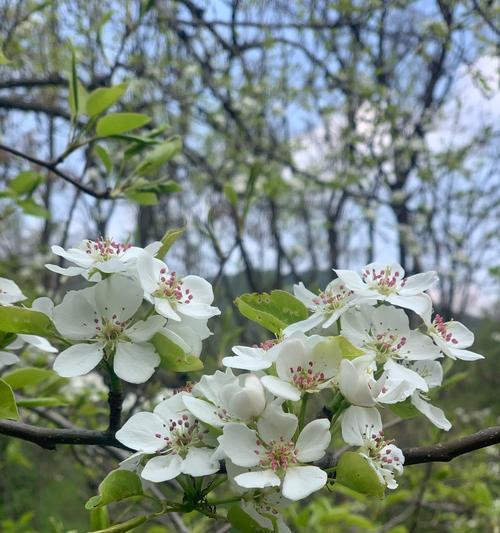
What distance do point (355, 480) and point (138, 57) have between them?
14.5 ft

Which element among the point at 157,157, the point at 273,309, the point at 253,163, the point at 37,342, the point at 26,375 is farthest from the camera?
the point at 253,163

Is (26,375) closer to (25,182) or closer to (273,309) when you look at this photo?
(273,309)

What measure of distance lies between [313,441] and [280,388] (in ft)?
0.27

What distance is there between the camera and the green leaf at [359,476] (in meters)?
0.75

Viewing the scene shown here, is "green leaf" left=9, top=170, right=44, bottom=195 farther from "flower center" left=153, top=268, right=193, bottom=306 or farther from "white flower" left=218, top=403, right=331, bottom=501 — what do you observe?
"white flower" left=218, top=403, right=331, bottom=501

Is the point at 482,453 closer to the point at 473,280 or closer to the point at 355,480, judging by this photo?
the point at 355,480

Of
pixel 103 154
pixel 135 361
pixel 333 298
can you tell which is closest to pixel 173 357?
pixel 135 361

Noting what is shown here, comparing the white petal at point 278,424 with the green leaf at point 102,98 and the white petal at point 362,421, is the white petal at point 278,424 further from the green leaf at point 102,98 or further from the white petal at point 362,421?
the green leaf at point 102,98

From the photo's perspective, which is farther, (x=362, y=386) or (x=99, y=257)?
(x=99, y=257)

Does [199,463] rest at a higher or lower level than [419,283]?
lower

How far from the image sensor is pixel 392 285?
38.7 inches

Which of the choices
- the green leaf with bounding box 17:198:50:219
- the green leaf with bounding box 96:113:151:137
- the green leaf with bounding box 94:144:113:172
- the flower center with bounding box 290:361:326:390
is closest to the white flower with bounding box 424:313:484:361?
the flower center with bounding box 290:361:326:390

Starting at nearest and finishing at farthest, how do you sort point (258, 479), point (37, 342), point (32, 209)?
point (258, 479)
point (37, 342)
point (32, 209)

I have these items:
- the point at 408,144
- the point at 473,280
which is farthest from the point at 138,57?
the point at 473,280
